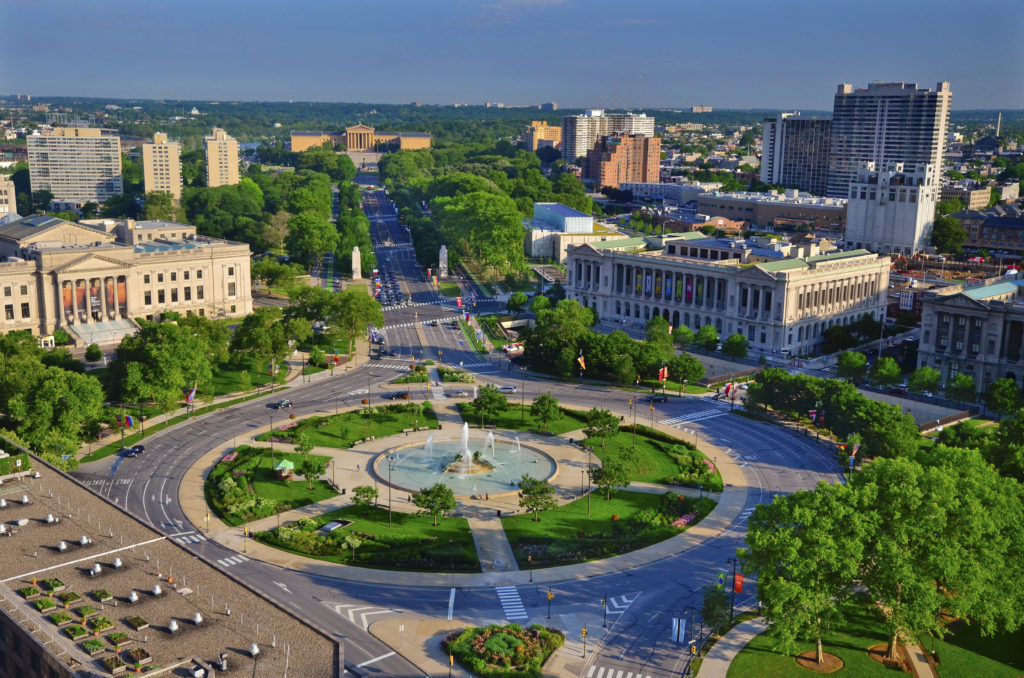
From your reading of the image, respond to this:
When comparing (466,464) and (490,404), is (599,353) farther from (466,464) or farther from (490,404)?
(466,464)

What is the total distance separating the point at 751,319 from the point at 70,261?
333ft

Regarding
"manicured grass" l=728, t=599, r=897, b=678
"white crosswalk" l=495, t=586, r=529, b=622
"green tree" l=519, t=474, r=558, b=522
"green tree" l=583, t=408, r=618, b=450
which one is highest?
"green tree" l=583, t=408, r=618, b=450

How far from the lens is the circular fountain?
288ft

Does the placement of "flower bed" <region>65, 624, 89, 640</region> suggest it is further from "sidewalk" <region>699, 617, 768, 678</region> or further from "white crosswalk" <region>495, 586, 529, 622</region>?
"sidewalk" <region>699, 617, 768, 678</region>

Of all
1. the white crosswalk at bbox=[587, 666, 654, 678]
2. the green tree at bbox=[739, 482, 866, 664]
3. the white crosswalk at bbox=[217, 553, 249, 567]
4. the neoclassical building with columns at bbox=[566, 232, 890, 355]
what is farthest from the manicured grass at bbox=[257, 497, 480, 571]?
the neoclassical building with columns at bbox=[566, 232, 890, 355]

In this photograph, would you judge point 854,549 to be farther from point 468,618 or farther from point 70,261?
point 70,261

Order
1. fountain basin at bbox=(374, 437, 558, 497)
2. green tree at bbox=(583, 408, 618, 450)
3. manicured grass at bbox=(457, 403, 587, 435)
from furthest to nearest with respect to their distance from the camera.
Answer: manicured grass at bbox=(457, 403, 587, 435), green tree at bbox=(583, 408, 618, 450), fountain basin at bbox=(374, 437, 558, 497)

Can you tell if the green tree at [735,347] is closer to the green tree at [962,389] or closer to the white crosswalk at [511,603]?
the green tree at [962,389]

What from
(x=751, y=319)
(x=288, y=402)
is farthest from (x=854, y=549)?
(x=751, y=319)

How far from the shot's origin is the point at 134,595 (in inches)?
1861

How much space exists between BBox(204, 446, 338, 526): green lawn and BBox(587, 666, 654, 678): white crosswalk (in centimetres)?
3401

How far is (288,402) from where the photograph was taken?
112125mm

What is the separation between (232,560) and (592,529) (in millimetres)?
28270

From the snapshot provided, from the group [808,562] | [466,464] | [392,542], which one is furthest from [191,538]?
[808,562]
